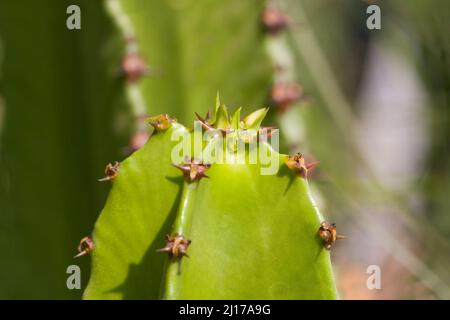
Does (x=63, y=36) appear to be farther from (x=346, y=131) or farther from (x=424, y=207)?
(x=424, y=207)

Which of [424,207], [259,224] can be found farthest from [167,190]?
[424,207]

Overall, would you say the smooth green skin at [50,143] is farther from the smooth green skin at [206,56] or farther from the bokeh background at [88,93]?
the smooth green skin at [206,56]

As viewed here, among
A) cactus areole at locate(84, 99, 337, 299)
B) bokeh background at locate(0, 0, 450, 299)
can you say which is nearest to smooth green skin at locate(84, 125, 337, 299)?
cactus areole at locate(84, 99, 337, 299)

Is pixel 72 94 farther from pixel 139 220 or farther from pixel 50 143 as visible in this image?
pixel 139 220

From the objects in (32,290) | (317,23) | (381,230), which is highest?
(317,23)

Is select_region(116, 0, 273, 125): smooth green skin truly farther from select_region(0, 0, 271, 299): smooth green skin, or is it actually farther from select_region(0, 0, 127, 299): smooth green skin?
select_region(0, 0, 127, 299): smooth green skin

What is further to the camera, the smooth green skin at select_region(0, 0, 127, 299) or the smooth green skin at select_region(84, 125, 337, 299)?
the smooth green skin at select_region(0, 0, 127, 299)

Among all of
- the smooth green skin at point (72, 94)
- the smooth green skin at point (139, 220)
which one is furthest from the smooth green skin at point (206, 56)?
the smooth green skin at point (139, 220)
